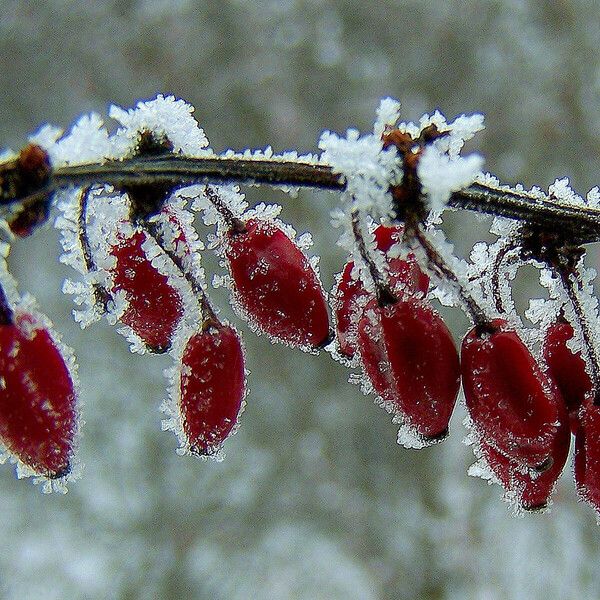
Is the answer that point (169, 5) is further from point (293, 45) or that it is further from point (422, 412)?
point (422, 412)

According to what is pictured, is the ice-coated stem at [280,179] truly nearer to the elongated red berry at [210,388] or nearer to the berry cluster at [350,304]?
the berry cluster at [350,304]

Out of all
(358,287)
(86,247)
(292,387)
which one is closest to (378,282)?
(358,287)

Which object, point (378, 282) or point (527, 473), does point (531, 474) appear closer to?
point (527, 473)

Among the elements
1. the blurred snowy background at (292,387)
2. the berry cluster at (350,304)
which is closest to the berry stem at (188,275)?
the berry cluster at (350,304)

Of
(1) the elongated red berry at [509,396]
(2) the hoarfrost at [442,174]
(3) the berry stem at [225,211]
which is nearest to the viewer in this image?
(2) the hoarfrost at [442,174]

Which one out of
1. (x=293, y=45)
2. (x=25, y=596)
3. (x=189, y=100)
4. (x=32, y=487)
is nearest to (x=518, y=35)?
(x=293, y=45)

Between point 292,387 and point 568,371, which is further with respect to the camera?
point 292,387

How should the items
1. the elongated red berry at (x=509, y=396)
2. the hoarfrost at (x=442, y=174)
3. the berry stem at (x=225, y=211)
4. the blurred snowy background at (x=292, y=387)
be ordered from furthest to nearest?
the blurred snowy background at (x=292, y=387)
the berry stem at (x=225, y=211)
the elongated red berry at (x=509, y=396)
the hoarfrost at (x=442, y=174)
